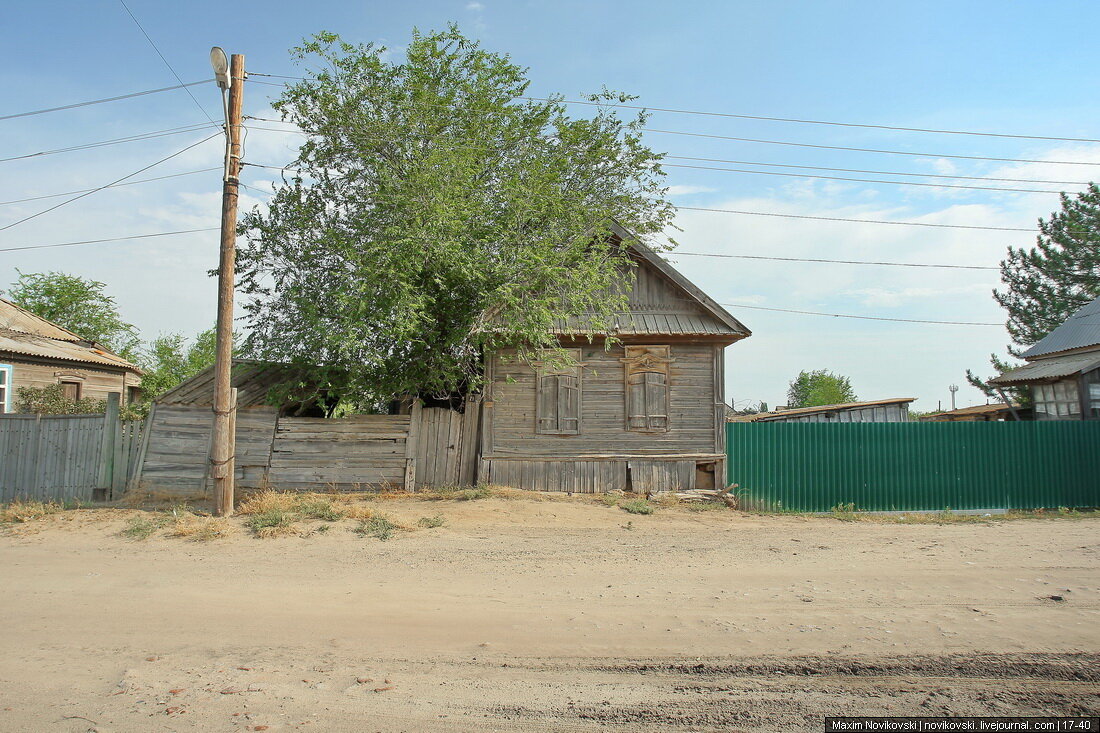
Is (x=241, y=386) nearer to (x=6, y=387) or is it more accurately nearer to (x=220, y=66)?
(x=220, y=66)

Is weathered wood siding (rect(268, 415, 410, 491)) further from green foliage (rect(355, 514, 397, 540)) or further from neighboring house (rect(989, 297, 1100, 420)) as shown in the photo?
neighboring house (rect(989, 297, 1100, 420))

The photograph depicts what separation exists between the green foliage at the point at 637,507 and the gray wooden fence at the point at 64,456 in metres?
9.49

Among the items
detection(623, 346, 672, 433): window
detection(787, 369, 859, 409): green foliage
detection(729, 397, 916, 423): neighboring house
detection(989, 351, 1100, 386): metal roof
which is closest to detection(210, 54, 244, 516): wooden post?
detection(623, 346, 672, 433): window

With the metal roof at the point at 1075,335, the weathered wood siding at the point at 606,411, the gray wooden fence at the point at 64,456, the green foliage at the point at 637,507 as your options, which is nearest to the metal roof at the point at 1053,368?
the metal roof at the point at 1075,335

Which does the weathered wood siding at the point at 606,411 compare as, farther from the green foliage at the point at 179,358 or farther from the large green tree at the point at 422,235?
the green foliage at the point at 179,358

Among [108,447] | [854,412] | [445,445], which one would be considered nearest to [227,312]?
[108,447]

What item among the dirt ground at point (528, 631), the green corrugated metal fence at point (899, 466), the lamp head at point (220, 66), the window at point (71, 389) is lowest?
the dirt ground at point (528, 631)

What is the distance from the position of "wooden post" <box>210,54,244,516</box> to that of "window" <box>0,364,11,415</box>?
12.8 metres

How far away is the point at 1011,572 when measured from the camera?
8133 mm

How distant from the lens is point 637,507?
12.8 metres

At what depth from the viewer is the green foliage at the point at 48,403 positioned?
17750 millimetres

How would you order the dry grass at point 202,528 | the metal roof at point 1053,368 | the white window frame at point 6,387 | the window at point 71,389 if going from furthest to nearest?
the window at point 71,389
the white window frame at point 6,387
the metal roof at point 1053,368
the dry grass at point 202,528

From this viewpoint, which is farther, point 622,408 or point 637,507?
point 622,408

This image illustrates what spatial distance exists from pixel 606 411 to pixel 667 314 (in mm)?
2566
